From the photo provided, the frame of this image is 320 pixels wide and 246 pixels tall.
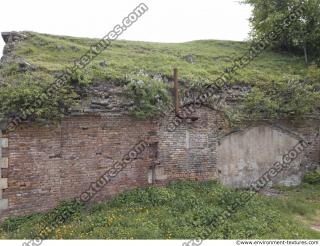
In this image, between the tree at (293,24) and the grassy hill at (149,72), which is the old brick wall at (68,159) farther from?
the tree at (293,24)

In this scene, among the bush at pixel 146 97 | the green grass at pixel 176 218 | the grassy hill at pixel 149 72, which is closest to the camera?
the green grass at pixel 176 218

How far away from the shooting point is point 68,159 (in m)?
9.02

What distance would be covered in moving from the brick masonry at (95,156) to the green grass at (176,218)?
14.7 inches

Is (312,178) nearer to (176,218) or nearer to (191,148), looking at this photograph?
(191,148)

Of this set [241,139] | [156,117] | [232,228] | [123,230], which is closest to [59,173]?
[123,230]

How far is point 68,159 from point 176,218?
3.12 meters

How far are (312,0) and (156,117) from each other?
38.2 feet

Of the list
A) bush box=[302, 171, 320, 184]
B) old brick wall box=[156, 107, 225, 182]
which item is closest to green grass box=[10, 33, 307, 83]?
old brick wall box=[156, 107, 225, 182]

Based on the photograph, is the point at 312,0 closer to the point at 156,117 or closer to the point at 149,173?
the point at 156,117

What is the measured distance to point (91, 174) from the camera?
932cm

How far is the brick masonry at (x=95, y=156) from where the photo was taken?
8.35 metres

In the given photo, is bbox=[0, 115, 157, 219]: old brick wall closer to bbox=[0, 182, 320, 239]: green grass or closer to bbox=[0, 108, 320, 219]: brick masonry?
bbox=[0, 108, 320, 219]: brick masonry

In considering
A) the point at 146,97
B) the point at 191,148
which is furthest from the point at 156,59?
the point at 191,148

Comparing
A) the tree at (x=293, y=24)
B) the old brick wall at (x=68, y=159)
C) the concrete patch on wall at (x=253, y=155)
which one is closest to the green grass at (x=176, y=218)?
the old brick wall at (x=68, y=159)
